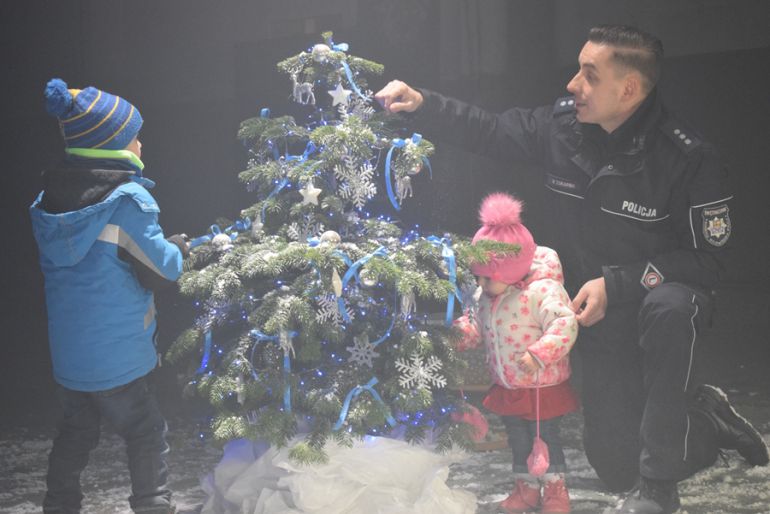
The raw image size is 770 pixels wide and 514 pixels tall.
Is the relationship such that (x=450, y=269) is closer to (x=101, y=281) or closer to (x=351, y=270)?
(x=351, y=270)

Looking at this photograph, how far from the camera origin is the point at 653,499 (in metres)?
2.48

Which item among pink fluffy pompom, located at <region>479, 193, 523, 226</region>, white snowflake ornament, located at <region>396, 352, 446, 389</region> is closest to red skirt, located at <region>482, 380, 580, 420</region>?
white snowflake ornament, located at <region>396, 352, 446, 389</region>

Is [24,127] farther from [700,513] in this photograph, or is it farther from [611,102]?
[700,513]

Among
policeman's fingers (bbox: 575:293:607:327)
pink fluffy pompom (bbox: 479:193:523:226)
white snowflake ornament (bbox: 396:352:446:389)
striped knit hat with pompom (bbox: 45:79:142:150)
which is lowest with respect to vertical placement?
white snowflake ornament (bbox: 396:352:446:389)

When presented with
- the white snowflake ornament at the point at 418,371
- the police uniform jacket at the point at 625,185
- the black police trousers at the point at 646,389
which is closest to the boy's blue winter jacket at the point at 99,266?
the white snowflake ornament at the point at 418,371

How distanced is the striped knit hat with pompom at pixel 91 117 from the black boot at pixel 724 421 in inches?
74.2

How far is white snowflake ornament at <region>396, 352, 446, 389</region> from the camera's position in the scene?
2.37 metres

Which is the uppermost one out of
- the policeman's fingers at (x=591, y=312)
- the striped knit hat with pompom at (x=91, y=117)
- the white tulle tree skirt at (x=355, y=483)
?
the striped knit hat with pompom at (x=91, y=117)

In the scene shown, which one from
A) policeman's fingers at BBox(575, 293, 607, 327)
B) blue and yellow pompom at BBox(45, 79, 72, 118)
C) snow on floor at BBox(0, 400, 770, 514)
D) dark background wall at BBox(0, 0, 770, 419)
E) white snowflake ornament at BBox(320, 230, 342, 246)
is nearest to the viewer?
blue and yellow pompom at BBox(45, 79, 72, 118)

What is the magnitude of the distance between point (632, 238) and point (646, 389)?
0.45 metres

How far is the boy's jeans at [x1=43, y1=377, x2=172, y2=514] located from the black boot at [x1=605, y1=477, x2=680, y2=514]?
1.32 meters

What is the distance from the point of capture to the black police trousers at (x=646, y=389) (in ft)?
8.09

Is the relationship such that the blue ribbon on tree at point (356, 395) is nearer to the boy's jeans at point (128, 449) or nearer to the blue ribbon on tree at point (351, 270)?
the blue ribbon on tree at point (351, 270)

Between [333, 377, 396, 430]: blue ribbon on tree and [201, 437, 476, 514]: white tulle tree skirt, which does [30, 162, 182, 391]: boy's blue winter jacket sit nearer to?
[201, 437, 476, 514]: white tulle tree skirt
